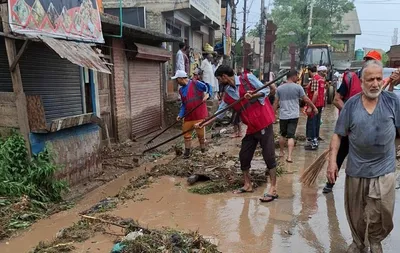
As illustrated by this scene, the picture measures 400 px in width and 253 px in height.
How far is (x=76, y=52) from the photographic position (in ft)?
17.6

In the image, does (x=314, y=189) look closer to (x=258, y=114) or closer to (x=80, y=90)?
(x=258, y=114)

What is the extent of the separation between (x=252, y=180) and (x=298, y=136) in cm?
402

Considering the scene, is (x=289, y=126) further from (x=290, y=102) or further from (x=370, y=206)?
(x=370, y=206)

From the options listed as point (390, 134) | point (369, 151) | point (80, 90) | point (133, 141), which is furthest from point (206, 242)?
point (133, 141)

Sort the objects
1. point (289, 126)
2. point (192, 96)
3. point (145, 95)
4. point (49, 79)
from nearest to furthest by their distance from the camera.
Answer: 1. point (49, 79)
2. point (289, 126)
3. point (192, 96)
4. point (145, 95)

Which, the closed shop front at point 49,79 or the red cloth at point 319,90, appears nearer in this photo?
the closed shop front at point 49,79

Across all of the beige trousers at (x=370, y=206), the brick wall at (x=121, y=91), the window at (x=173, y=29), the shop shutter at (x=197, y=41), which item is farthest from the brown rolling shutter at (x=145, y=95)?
the beige trousers at (x=370, y=206)

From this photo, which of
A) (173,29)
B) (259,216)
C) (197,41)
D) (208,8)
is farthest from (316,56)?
(259,216)

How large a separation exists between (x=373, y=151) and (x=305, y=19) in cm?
3342

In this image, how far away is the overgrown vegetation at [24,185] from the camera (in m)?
4.38

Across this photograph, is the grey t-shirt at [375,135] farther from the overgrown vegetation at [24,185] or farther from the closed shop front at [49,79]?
the closed shop front at [49,79]

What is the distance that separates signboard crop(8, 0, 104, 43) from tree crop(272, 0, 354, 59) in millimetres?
28970

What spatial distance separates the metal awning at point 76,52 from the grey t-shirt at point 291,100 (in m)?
3.15

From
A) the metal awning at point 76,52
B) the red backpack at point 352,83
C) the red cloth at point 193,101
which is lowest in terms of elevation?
the red cloth at point 193,101
